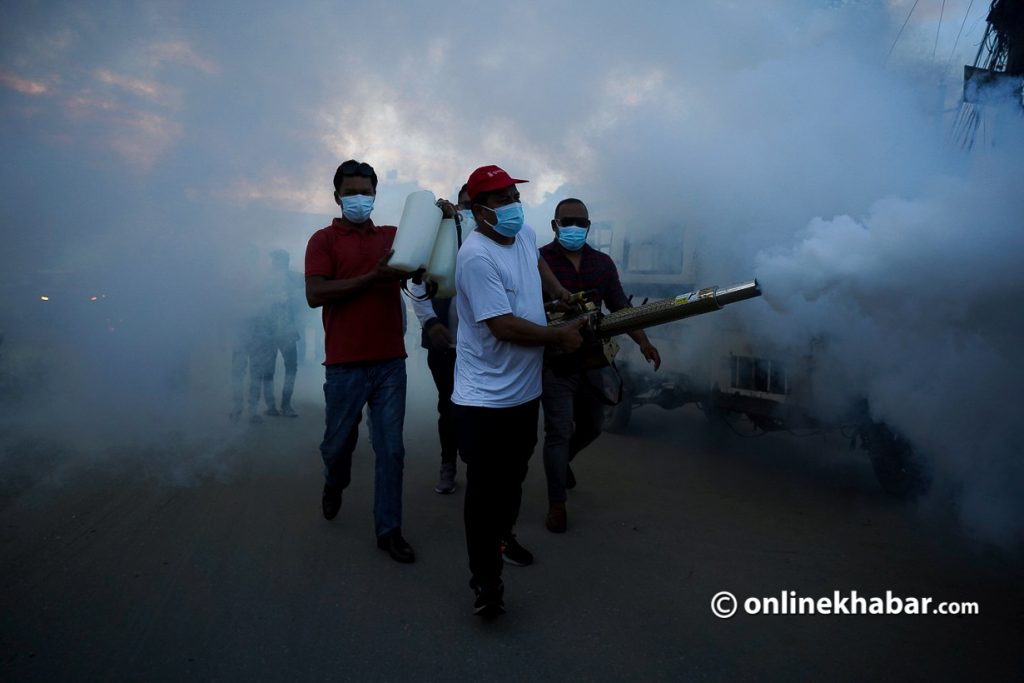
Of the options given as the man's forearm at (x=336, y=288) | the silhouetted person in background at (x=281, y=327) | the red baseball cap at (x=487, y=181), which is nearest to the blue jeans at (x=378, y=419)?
the man's forearm at (x=336, y=288)

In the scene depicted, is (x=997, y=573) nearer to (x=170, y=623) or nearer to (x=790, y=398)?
(x=790, y=398)

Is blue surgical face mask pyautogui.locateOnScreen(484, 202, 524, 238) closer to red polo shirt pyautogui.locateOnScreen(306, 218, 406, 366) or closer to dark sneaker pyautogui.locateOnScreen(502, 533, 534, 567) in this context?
red polo shirt pyautogui.locateOnScreen(306, 218, 406, 366)

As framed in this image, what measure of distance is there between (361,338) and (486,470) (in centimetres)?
118

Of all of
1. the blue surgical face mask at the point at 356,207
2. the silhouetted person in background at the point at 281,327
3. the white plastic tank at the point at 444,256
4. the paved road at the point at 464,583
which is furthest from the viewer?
the silhouetted person in background at the point at 281,327

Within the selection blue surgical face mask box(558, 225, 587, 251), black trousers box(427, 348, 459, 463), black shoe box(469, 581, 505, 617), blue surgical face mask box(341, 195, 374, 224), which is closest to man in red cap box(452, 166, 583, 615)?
black shoe box(469, 581, 505, 617)

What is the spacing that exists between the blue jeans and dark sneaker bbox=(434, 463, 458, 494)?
3.38 ft

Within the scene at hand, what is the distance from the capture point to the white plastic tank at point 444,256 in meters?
3.36

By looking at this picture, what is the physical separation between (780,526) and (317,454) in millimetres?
3616

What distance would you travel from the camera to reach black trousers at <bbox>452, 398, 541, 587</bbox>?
8.97 feet

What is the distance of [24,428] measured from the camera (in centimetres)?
595

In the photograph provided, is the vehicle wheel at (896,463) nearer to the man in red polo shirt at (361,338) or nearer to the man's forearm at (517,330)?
the man's forearm at (517,330)

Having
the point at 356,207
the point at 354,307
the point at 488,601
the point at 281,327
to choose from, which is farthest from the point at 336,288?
the point at 281,327

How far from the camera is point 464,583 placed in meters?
3.19

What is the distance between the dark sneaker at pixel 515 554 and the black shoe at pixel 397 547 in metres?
0.48
